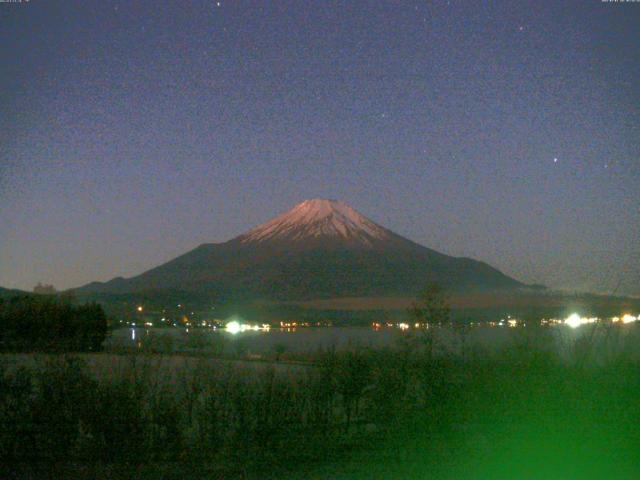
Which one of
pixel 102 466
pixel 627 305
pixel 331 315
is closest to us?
pixel 102 466

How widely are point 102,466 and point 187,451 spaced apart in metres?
1.19

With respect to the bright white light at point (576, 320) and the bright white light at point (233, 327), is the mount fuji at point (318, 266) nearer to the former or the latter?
the bright white light at point (233, 327)

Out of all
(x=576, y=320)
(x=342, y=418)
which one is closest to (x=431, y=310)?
(x=576, y=320)

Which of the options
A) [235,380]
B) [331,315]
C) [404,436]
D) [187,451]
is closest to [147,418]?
[187,451]

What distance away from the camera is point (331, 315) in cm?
7088

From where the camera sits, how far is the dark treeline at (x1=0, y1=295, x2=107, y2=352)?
38.2m

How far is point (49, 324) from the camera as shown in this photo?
39.2 m

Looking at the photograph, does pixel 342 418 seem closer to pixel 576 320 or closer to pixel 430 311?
pixel 576 320

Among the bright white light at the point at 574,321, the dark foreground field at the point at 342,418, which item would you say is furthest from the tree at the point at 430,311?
the dark foreground field at the point at 342,418

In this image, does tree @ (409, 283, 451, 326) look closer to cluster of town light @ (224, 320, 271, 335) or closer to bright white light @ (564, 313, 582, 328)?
bright white light @ (564, 313, 582, 328)

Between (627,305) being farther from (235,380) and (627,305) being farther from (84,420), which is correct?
(84,420)

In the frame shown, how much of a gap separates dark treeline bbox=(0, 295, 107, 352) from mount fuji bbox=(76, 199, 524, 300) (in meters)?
37.1

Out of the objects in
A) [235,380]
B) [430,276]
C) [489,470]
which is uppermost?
[430,276]

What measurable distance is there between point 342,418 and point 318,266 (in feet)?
232
